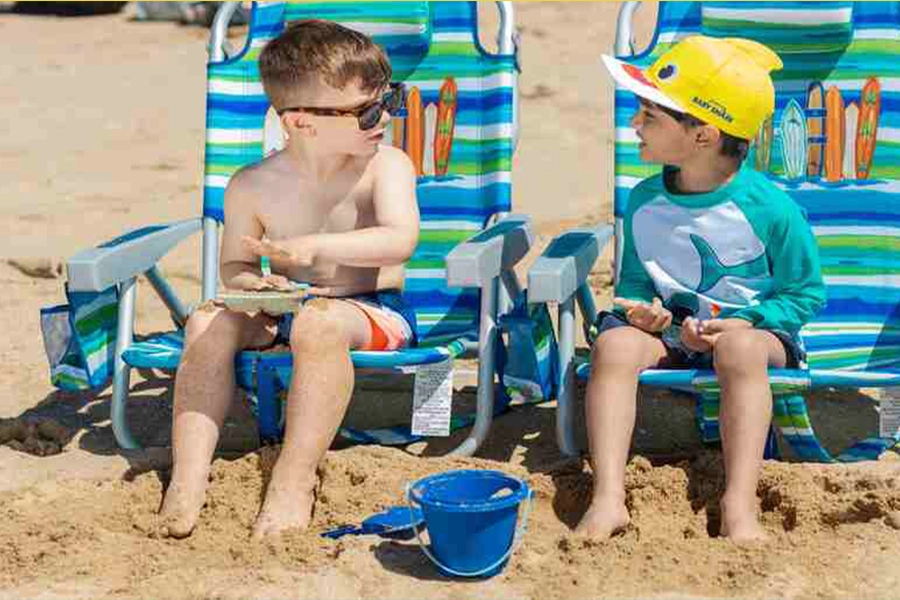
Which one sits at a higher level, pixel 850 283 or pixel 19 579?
pixel 850 283

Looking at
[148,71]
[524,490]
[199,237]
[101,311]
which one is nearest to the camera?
[524,490]

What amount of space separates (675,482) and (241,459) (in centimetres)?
109

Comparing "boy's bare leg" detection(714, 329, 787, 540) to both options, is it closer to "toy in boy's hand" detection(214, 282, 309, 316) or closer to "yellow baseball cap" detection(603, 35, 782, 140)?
"yellow baseball cap" detection(603, 35, 782, 140)

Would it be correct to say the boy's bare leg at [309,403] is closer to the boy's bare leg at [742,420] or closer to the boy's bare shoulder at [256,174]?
the boy's bare shoulder at [256,174]

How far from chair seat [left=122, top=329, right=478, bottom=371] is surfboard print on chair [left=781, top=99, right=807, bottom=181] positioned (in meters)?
1.19

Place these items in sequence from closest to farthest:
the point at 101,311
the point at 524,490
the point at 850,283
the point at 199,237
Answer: the point at 524,490 → the point at 101,311 → the point at 850,283 → the point at 199,237

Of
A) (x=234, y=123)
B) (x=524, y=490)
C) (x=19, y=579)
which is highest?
(x=234, y=123)

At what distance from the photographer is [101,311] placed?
14.9 ft

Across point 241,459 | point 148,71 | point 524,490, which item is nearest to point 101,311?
point 241,459

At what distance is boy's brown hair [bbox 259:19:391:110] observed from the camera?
4.40 m

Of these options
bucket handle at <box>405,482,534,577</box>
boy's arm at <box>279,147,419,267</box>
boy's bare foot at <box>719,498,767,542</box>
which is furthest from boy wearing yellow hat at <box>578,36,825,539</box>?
boy's arm at <box>279,147,419,267</box>

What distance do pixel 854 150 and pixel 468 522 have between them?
197 centimetres

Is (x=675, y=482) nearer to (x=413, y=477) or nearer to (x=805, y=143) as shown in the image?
(x=413, y=477)

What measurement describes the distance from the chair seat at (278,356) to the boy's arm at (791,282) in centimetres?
76
